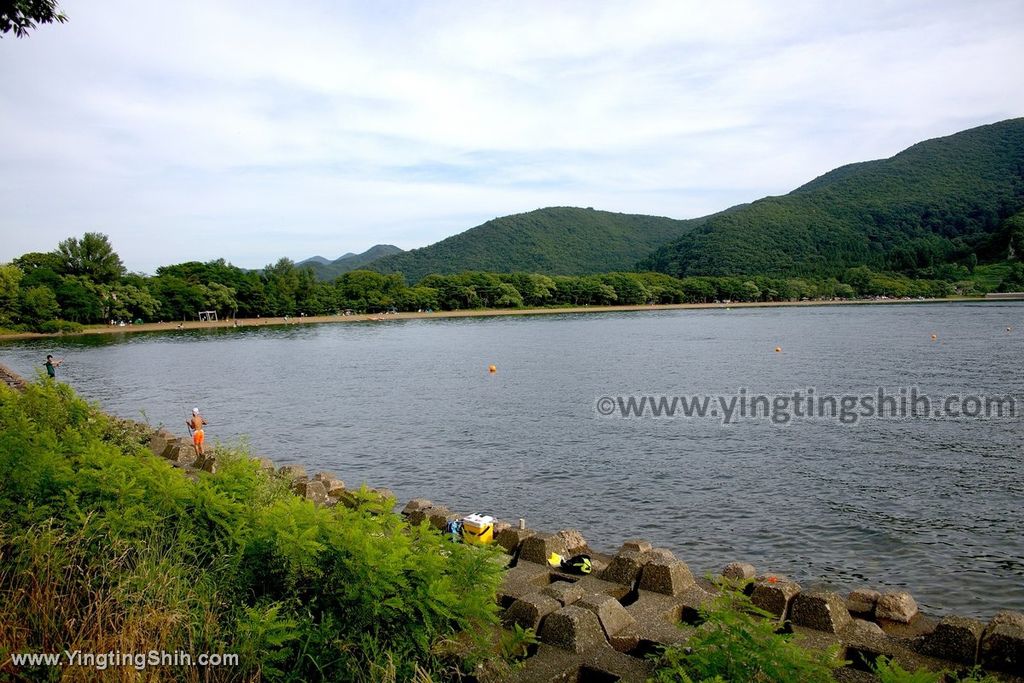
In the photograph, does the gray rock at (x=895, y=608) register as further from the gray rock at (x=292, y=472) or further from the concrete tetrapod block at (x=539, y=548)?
the gray rock at (x=292, y=472)

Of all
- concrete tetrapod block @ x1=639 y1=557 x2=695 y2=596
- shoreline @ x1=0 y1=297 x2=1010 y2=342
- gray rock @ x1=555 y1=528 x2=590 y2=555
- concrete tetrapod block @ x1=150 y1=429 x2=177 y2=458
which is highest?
shoreline @ x1=0 y1=297 x2=1010 y2=342

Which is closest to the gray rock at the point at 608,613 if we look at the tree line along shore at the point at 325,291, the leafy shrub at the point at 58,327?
the tree line along shore at the point at 325,291

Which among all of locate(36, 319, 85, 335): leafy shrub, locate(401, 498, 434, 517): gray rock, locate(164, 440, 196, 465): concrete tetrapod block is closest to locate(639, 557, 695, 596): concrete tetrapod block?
locate(401, 498, 434, 517): gray rock

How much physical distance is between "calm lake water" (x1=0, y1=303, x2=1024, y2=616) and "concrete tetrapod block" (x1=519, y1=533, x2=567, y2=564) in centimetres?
329

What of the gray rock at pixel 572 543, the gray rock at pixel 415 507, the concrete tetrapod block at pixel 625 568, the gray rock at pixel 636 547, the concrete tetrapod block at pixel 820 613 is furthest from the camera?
the gray rock at pixel 415 507

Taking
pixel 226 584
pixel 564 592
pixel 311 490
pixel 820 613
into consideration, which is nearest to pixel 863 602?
pixel 820 613

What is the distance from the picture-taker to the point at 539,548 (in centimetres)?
1024

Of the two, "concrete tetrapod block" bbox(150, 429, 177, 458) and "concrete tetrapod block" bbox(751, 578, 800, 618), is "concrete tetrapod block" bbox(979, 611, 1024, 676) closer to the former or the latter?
"concrete tetrapod block" bbox(751, 578, 800, 618)

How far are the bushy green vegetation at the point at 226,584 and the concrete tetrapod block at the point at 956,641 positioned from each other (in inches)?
190

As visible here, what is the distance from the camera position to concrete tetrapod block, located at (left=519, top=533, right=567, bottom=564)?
33.4 feet

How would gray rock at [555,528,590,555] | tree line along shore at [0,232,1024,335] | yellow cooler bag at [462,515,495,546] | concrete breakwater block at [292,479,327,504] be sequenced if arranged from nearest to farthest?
1. gray rock at [555,528,590,555]
2. yellow cooler bag at [462,515,495,546]
3. concrete breakwater block at [292,479,327,504]
4. tree line along shore at [0,232,1024,335]

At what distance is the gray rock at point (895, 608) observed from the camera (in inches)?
346

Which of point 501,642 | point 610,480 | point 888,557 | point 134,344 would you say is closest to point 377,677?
point 501,642

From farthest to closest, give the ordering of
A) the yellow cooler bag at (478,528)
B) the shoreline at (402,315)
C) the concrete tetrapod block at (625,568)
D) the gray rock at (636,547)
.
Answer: the shoreline at (402,315)
the yellow cooler bag at (478,528)
the gray rock at (636,547)
the concrete tetrapod block at (625,568)
